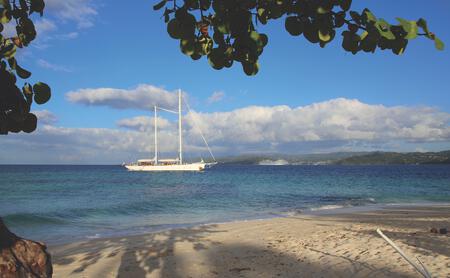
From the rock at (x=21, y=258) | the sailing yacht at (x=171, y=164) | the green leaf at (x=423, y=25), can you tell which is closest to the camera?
the green leaf at (x=423, y=25)

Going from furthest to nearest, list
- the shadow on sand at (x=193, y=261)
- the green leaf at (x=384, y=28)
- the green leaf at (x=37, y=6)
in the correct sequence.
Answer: the shadow on sand at (x=193, y=261), the green leaf at (x=37, y=6), the green leaf at (x=384, y=28)

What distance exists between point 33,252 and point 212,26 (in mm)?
2451

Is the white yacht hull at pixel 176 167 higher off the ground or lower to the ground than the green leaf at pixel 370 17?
lower

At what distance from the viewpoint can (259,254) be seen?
34.1ft

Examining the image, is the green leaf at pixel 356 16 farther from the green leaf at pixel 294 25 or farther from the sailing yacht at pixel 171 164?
the sailing yacht at pixel 171 164

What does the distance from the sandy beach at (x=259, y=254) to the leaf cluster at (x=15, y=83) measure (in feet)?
22.5

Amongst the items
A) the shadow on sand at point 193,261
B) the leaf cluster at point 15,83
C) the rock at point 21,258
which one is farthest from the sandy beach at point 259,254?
the leaf cluster at point 15,83

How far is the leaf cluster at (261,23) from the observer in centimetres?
182

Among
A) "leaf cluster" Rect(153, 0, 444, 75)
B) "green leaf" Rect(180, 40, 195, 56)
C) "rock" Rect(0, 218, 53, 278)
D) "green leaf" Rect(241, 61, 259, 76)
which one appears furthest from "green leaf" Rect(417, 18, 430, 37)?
"rock" Rect(0, 218, 53, 278)

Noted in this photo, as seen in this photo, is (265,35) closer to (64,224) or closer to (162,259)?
(162,259)

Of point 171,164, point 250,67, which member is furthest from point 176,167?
point 250,67

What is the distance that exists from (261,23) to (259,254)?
883cm

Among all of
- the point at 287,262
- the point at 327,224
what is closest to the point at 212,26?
the point at 287,262

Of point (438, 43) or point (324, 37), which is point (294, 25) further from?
point (438, 43)
